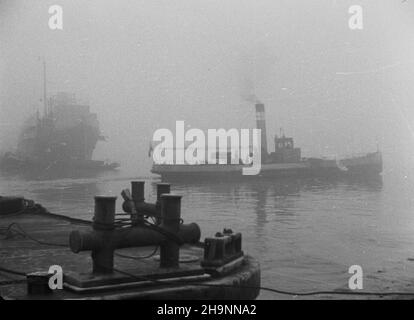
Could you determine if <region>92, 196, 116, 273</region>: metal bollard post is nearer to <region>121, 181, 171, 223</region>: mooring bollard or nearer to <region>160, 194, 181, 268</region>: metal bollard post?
<region>160, 194, 181, 268</region>: metal bollard post

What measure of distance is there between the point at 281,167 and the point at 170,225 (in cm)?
6022

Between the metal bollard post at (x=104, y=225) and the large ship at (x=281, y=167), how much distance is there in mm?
55836

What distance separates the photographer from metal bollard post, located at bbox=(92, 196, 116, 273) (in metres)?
4.79

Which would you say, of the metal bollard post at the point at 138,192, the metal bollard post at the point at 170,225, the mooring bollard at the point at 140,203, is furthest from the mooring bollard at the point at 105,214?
the metal bollard post at the point at 138,192

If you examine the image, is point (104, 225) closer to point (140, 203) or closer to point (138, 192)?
point (140, 203)

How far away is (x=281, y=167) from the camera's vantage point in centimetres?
6469

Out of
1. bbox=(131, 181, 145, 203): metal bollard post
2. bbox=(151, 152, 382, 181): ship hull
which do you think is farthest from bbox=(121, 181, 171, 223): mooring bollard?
bbox=(151, 152, 382, 181): ship hull

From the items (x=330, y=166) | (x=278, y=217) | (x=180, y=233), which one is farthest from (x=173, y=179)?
(x=180, y=233)

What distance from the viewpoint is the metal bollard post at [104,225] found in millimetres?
4785

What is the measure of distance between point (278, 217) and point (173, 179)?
3796 centimetres

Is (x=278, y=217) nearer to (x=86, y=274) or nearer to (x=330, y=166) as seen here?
(x=86, y=274)

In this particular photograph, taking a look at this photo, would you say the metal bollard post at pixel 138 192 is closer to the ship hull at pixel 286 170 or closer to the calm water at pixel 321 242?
the calm water at pixel 321 242

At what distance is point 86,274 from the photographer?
486 cm

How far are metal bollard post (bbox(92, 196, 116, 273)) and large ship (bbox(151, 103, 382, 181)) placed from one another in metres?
55.8
